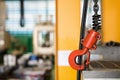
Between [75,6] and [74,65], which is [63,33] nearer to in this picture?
[75,6]

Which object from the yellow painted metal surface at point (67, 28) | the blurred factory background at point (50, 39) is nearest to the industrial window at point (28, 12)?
the blurred factory background at point (50, 39)

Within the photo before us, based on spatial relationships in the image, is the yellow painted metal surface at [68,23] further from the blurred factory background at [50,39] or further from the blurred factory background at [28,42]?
the blurred factory background at [28,42]

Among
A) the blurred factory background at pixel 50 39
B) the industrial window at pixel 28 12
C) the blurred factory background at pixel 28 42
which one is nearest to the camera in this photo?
the blurred factory background at pixel 50 39

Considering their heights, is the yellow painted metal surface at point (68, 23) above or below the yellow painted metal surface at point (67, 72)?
above

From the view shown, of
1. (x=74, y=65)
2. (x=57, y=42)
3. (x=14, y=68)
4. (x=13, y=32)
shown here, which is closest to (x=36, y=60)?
(x=14, y=68)

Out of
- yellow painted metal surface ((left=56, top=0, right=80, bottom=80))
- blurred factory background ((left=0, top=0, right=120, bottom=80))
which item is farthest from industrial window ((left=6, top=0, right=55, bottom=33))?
yellow painted metal surface ((left=56, top=0, right=80, bottom=80))

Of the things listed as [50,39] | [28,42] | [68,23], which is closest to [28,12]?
[28,42]

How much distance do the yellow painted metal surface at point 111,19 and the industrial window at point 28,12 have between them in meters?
2.67

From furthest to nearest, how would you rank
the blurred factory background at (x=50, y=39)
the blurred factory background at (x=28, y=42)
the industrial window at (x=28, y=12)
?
the industrial window at (x=28, y=12)
the blurred factory background at (x=28, y=42)
the blurred factory background at (x=50, y=39)

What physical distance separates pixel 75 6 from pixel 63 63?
0.26m

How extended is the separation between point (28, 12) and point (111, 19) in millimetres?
2766

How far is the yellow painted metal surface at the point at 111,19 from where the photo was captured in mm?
1046

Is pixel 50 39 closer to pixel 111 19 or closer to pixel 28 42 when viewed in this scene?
pixel 28 42

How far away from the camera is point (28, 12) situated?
3.70 metres
